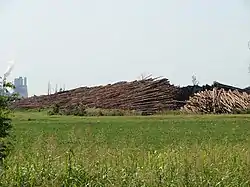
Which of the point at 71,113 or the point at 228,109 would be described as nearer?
the point at 71,113

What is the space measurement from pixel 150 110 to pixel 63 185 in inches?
1654

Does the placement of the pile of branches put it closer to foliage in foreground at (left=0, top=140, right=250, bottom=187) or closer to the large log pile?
the large log pile

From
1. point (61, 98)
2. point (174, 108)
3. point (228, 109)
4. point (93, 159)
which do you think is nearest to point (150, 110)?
point (174, 108)

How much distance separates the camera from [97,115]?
144 ft

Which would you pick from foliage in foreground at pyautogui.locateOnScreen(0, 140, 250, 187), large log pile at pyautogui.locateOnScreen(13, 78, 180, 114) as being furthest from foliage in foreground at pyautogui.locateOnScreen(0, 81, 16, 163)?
large log pile at pyautogui.locateOnScreen(13, 78, 180, 114)

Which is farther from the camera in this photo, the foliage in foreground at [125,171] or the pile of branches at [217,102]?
the pile of branches at [217,102]

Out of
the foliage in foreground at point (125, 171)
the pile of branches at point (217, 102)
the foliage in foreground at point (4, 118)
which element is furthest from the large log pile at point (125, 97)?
the foliage in foreground at point (4, 118)

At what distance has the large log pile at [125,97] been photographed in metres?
51.7

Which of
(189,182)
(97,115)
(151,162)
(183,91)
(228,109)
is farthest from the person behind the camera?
(183,91)

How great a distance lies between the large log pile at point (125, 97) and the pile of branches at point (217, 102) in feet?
7.84

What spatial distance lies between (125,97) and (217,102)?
8.14 m

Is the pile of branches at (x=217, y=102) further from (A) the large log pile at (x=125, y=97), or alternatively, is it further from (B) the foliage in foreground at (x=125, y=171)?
(B) the foliage in foreground at (x=125, y=171)

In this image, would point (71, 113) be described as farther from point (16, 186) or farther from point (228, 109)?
point (16, 186)

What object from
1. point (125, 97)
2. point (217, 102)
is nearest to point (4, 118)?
point (217, 102)
